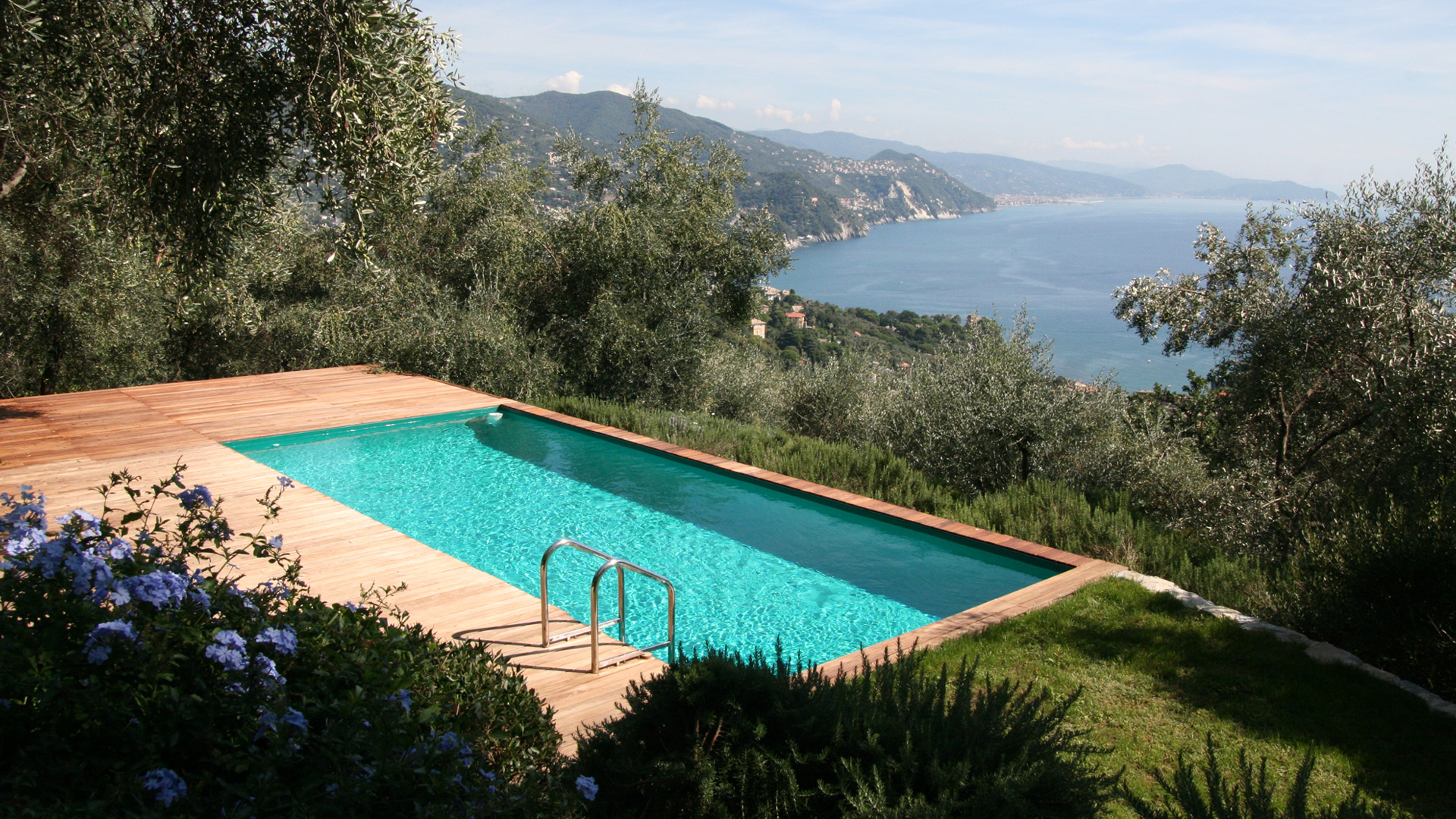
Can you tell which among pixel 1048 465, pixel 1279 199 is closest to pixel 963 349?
pixel 1048 465

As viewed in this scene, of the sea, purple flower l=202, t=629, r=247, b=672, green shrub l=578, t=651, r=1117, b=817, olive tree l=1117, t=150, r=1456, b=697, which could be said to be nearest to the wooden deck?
green shrub l=578, t=651, r=1117, b=817

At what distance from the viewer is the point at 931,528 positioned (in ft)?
20.9

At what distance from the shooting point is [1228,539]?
649 cm

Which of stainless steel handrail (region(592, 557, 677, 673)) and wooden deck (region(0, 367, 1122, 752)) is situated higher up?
stainless steel handrail (region(592, 557, 677, 673))

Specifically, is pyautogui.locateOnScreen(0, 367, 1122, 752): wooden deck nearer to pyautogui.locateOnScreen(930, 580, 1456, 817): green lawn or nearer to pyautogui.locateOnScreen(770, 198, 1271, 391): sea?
pyautogui.locateOnScreen(930, 580, 1456, 817): green lawn

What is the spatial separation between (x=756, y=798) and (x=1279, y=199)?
11.8 metres

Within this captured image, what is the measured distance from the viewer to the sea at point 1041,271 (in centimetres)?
2088

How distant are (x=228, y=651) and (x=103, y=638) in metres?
0.22

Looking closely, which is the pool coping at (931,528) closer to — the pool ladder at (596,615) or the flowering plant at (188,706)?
the pool ladder at (596,615)

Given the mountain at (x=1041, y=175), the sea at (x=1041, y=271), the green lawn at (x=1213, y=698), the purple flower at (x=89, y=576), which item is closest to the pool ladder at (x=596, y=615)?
the green lawn at (x=1213, y=698)

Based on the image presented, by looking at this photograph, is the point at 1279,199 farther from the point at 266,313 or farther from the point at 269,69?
the point at 266,313

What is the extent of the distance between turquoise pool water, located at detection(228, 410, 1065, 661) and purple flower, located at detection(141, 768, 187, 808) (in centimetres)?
318

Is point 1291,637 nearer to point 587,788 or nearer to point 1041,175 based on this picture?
point 587,788

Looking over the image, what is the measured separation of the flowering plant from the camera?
1.63 meters
